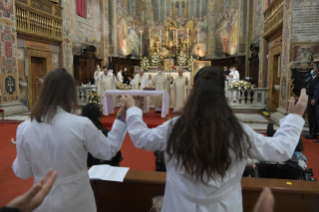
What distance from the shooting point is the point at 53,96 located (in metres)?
1.51

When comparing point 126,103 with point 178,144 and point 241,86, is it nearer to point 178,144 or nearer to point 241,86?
point 178,144

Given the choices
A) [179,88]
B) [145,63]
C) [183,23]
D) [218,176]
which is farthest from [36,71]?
[183,23]

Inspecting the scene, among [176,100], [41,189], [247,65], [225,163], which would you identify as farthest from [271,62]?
[41,189]

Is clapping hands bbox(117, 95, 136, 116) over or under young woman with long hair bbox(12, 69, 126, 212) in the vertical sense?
over

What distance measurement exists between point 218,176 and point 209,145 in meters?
0.21

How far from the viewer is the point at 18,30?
31.9 ft

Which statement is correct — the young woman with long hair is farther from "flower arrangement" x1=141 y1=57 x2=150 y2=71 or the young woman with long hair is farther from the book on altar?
"flower arrangement" x1=141 y1=57 x2=150 y2=71

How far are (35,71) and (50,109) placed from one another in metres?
11.1

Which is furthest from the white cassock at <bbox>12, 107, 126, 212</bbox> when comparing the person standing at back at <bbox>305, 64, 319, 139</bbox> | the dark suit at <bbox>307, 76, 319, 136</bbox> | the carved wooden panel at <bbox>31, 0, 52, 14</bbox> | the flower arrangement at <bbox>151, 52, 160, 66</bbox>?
the flower arrangement at <bbox>151, 52, 160, 66</bbox>

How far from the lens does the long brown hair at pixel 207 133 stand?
1.23 metres

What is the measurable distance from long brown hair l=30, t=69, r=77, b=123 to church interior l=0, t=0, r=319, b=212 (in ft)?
0.21

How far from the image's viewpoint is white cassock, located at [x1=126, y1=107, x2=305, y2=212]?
4.36ft

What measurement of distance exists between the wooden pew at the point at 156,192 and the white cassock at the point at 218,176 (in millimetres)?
837

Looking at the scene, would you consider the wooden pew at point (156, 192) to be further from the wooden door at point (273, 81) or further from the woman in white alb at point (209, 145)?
the wooden door at point (273, 81)
